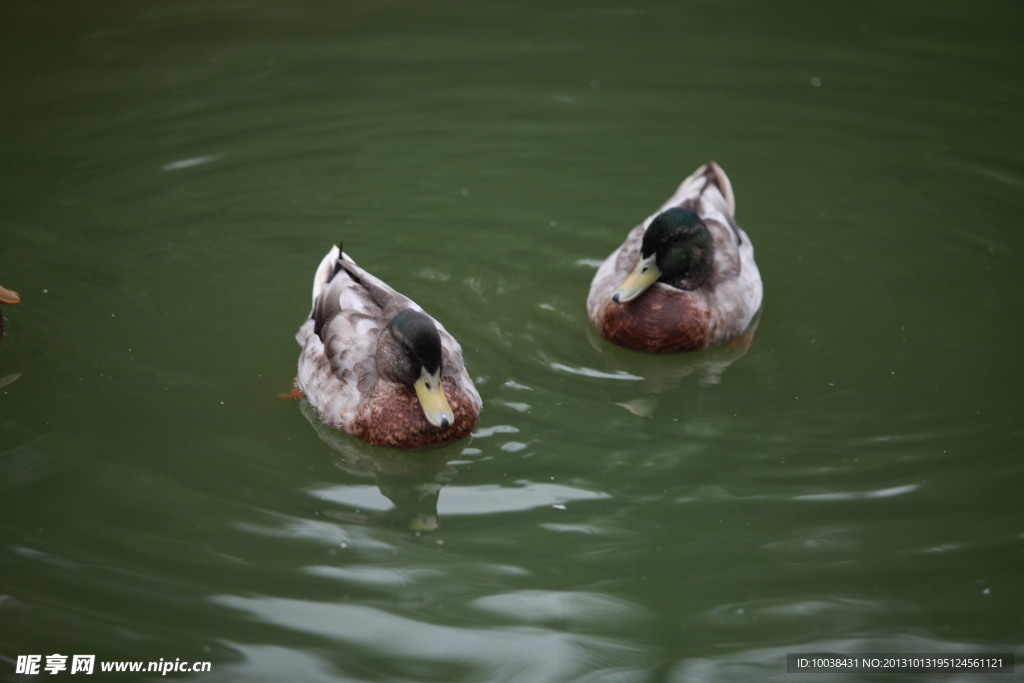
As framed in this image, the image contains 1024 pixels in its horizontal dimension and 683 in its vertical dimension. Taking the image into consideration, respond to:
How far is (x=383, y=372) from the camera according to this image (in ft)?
20.5

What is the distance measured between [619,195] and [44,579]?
5482 millimetres

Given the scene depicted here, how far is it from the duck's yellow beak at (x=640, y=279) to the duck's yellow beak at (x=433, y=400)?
156 cm

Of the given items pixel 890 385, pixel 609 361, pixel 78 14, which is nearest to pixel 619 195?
pixel 609 361

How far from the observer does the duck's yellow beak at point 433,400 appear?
593cm

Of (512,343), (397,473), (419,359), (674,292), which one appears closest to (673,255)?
(674,292)

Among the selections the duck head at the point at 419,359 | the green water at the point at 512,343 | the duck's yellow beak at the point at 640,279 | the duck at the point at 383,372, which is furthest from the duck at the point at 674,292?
the duck head at the point at 419,359

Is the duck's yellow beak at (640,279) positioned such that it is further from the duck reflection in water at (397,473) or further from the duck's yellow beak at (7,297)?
the duck's yellow beak at (7,297)

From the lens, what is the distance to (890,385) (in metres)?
6.66

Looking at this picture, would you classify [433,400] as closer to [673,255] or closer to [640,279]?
[640,279]

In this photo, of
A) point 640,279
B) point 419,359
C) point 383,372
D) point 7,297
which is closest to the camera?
point 419,359

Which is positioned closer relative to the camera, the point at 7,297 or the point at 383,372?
the point at 383,372

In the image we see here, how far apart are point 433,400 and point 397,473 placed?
0.45m

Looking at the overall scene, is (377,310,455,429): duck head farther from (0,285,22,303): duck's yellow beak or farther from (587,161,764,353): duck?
(0,285,22,303): duck's yellow beak

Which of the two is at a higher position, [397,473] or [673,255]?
[673,255]
